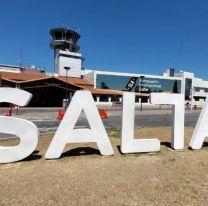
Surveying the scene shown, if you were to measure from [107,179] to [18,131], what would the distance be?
10.3 ft

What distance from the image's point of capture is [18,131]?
25.4ft

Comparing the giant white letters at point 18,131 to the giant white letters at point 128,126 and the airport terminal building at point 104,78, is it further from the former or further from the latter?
the airport terminal building at point 104,78

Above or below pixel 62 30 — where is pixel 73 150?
below

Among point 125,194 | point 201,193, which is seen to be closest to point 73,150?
point 125,194

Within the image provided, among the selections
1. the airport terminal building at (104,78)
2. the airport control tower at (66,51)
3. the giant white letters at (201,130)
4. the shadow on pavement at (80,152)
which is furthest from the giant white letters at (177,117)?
the airport control tower at (66,51)

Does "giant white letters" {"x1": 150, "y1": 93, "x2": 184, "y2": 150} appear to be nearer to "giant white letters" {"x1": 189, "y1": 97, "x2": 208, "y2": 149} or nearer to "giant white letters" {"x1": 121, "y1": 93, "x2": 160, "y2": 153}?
"giant white letters" {"x1": 189, "y1": 97, "x2": 208, "y2": 149}

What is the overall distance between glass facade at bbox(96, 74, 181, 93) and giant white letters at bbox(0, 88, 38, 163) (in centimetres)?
6199

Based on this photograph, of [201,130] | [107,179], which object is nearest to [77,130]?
[107,179]

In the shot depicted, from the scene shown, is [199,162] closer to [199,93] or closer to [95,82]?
[95,82]

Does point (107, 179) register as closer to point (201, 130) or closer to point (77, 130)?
point (77, 130)

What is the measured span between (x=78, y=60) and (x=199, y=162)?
72593 mm

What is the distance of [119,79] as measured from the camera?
239 feet

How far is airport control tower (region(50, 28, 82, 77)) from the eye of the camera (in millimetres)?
75438

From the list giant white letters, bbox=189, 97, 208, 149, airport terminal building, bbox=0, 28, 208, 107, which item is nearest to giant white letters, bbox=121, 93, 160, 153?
giant white letters, bbox=189, 97, 208, 149
